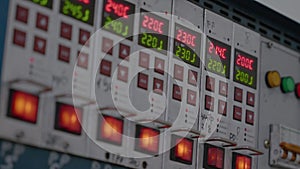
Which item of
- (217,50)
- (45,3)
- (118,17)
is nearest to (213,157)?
(217,50)

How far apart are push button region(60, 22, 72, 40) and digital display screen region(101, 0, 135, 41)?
0.06 meters

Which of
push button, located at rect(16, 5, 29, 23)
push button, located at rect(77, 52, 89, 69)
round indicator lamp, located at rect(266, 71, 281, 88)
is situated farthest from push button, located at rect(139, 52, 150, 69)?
round indicator lamp, located at rect(266, 71, 281, 88)

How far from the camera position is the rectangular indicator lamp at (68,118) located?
0.86 metres

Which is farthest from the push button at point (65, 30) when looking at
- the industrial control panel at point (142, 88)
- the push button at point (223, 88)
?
the push button at point (223, 88)

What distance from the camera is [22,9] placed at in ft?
2.74

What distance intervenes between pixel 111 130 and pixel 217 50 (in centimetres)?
29

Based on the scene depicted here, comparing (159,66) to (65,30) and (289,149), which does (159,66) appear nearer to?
(65,30)

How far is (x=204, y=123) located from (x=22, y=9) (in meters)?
0.38

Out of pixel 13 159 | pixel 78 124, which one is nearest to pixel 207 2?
pixel 78 124

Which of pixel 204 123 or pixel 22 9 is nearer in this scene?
pixel 22 9

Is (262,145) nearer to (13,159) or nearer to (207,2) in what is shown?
(207,2)

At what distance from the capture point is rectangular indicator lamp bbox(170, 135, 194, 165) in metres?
1.01

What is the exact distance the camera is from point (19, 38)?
83cm

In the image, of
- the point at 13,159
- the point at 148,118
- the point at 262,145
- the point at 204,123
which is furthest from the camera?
the point at 262,145
